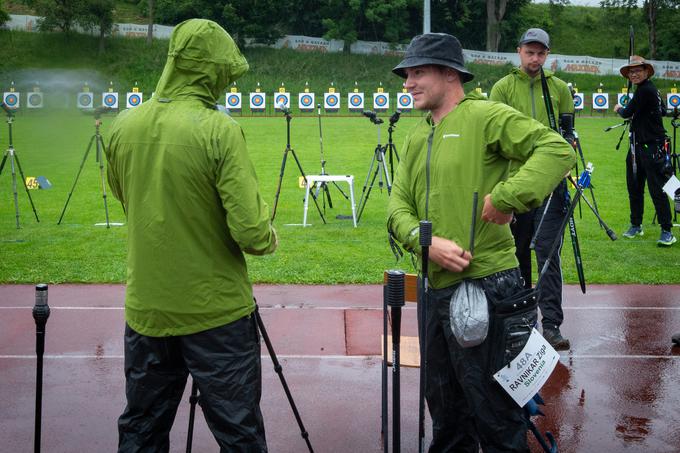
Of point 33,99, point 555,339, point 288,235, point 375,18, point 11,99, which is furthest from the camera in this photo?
point 375,18

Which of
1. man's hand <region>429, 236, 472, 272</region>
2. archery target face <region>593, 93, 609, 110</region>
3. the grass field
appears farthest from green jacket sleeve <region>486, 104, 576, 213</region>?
archery target face <region>593, 93, 609, 110</region>

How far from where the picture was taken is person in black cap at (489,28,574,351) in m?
5.93

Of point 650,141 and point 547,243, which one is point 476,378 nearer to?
point 547,243

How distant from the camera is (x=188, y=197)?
3182 millimetres

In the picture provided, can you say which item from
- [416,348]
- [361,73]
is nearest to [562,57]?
[361,73]

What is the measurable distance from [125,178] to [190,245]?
0.39 metres

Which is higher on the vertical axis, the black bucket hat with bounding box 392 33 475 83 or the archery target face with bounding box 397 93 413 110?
the black bucket hat with bounding box 392 33 475 83

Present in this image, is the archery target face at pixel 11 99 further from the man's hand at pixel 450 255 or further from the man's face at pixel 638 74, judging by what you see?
the man's hand at pixel 450 255

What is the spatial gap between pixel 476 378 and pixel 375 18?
53548mm

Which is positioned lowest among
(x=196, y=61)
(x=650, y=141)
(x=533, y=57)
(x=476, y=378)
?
(x=476, y=378)

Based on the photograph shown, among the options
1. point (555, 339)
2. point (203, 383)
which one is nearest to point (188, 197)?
point (203, 383)

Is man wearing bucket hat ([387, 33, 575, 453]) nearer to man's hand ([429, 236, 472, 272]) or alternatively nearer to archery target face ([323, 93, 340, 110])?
man's hand ([429, 236, 472, 272])

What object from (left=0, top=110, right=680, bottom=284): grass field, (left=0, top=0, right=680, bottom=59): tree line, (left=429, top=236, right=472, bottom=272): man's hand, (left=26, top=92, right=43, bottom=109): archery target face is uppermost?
(left=0, top=0, right=680, bottom=59): tree line

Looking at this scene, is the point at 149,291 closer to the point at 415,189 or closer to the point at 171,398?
the point at 171,398
